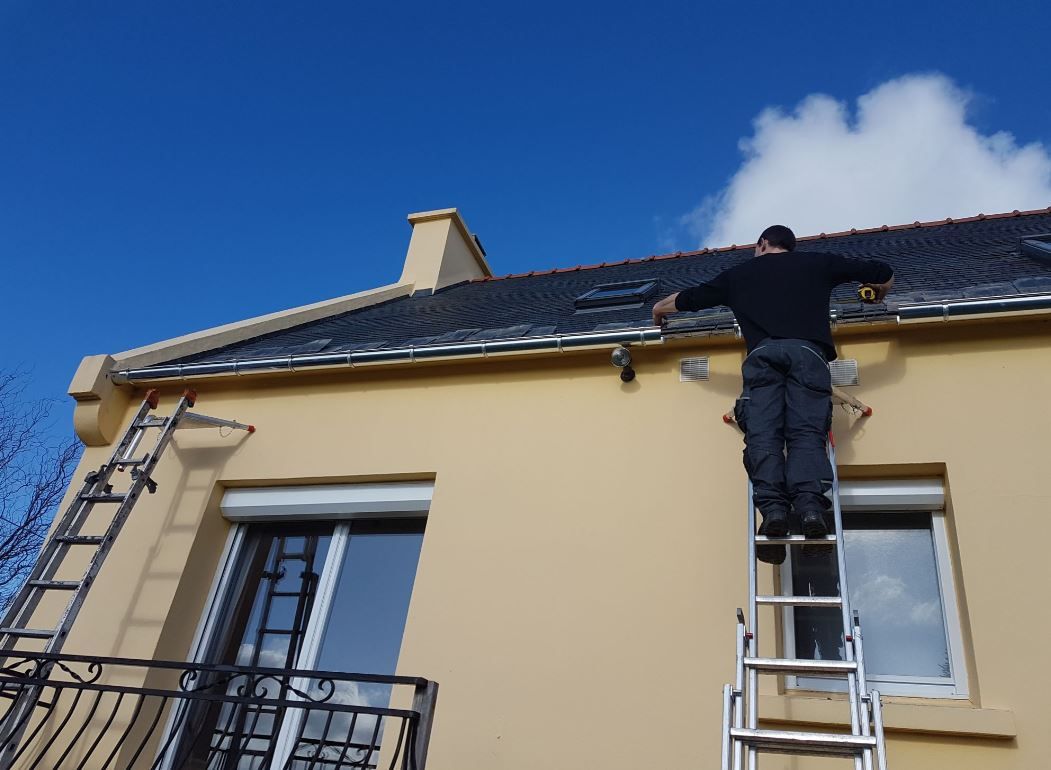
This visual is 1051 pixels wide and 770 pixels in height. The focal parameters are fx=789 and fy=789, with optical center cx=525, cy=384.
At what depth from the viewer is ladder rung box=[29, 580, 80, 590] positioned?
406 cm

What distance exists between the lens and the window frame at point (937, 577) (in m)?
3.26

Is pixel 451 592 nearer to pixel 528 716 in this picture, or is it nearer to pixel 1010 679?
pixel 528 716

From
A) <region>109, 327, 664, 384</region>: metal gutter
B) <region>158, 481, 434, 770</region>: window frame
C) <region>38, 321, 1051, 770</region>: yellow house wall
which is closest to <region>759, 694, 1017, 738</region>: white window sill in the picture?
<region>38, 321, 1051, 770</region>: yellow house wall

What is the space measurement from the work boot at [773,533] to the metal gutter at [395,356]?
4.72 ft

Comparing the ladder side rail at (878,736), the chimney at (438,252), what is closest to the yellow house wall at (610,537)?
the ladder side rail at (878,736)

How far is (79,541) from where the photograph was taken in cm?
432

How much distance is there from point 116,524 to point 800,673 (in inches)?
142

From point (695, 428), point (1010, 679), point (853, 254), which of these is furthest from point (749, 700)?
point (853, 254)

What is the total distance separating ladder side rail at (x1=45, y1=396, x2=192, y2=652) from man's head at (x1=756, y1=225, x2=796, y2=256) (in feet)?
11.5

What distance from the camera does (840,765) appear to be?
9.83 ft

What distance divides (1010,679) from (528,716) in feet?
6.28

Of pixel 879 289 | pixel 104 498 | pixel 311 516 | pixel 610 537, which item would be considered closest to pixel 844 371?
pixel 879 289

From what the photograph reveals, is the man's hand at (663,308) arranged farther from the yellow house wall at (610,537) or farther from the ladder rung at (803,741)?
the ladder rung at (803,741)

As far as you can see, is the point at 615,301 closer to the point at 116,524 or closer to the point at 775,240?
the point at 775,240
